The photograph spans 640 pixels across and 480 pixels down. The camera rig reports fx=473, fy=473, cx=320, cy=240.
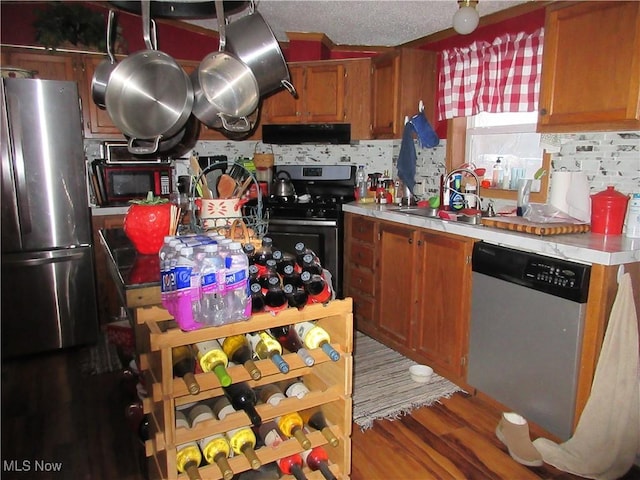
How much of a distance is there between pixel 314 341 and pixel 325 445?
1.52 feet

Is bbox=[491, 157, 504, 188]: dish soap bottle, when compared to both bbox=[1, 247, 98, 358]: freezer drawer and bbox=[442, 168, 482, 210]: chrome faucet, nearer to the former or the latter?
bbox=[442, 168, 482, 210]: chrome faucet

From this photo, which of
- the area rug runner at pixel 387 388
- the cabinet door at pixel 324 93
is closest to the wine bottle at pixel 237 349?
the area rug runner at pixel 387 388

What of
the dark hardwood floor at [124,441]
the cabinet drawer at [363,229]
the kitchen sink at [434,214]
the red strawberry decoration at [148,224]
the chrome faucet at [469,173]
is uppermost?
the chrome faucet at [469,173]

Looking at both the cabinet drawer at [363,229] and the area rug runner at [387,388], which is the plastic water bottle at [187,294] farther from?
the cabinet drawer at [363,229]

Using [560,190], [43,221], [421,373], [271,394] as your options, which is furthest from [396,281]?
[43,221]

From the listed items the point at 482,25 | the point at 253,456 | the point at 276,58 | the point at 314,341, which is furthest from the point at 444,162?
the point at 253,456

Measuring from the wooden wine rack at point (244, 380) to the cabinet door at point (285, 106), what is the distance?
279cm

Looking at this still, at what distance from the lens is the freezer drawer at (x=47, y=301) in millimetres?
3100

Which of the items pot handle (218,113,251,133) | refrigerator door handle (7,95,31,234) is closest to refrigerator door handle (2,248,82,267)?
refrigerator door handle (7,95,31,234)

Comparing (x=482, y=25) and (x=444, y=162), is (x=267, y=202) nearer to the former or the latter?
(x=444, y=162)

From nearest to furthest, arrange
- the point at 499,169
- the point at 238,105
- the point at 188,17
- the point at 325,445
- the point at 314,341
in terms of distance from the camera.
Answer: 1. the point at 314,341
2. the point at 325,445
3. the point at 188,17
4. the point at 238,105
5. the point at 499,169

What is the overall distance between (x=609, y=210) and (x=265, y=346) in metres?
1.85

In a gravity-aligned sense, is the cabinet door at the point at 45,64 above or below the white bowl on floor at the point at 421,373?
above

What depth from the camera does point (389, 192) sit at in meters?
3.82
